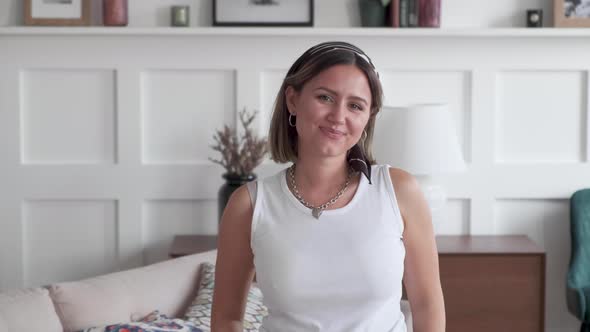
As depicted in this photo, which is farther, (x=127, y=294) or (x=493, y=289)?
(x=493, y=289)

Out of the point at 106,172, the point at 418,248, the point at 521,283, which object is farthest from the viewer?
the point at 106,172

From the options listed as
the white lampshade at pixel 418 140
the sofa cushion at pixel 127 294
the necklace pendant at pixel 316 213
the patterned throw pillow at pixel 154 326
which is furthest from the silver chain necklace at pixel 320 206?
the white lampshade at pixel 418 140

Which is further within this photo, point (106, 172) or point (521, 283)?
point (106, 172)

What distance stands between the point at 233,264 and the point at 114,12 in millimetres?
2215

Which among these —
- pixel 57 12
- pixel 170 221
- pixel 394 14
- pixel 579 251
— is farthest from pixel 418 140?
pixel 57 12

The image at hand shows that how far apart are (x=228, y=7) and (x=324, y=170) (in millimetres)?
2173

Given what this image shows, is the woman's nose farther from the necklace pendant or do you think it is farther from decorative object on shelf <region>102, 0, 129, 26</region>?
decorative object on shelf <region>102, 0, 129, 26</region>

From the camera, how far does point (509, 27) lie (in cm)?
379

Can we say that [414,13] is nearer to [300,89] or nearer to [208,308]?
[208,308]

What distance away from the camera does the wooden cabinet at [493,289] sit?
3467 mm

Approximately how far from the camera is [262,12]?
3666mm

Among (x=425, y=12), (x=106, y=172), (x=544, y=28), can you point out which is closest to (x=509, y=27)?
(x=544, y=28)

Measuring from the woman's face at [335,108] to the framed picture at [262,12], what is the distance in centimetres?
216

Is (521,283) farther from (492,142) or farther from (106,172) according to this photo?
(106,172)
